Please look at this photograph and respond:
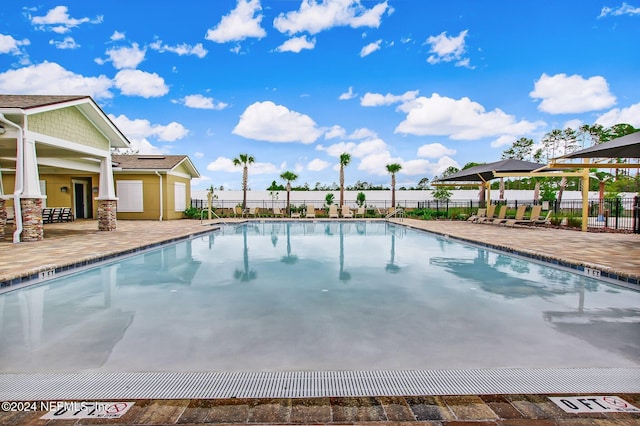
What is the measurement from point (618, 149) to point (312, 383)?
32.1ft

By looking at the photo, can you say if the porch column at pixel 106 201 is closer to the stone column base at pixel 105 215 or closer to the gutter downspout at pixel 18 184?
the stone column base at pixel 105 215

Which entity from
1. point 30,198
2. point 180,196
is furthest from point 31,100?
point 180,196

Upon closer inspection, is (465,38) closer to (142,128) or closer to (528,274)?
(528,274)

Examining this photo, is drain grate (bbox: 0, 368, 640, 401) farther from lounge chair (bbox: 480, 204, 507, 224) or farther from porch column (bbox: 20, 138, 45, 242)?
lounge chair (bbox: 480, 204, 507, 224)

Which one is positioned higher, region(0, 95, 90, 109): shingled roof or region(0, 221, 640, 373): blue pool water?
region(0, 95, 90, 109): shingled roof

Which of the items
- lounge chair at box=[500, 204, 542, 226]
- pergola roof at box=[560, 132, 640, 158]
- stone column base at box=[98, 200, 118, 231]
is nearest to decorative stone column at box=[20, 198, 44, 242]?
stone column base at box=[98, 200, 118, 231]

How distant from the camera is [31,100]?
10.4 metres

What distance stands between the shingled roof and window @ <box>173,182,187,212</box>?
9.79 metres

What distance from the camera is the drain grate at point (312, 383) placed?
2.33 metres

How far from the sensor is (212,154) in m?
30.6

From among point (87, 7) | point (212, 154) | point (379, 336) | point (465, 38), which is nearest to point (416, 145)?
point (465, 38)

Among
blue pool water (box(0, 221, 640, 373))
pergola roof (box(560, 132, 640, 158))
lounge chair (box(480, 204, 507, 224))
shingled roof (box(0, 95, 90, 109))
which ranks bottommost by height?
blue pool water (box(0, 221, 640, 373))

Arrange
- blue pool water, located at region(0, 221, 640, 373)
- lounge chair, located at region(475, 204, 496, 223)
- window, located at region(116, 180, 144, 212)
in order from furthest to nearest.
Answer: window, located at region(116, 180, 144, 212) < lounge chair, located at region(475, 204, 496, 223) < blue pool water, located at region(0, 221, 640, 373)

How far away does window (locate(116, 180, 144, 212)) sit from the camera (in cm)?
1972
